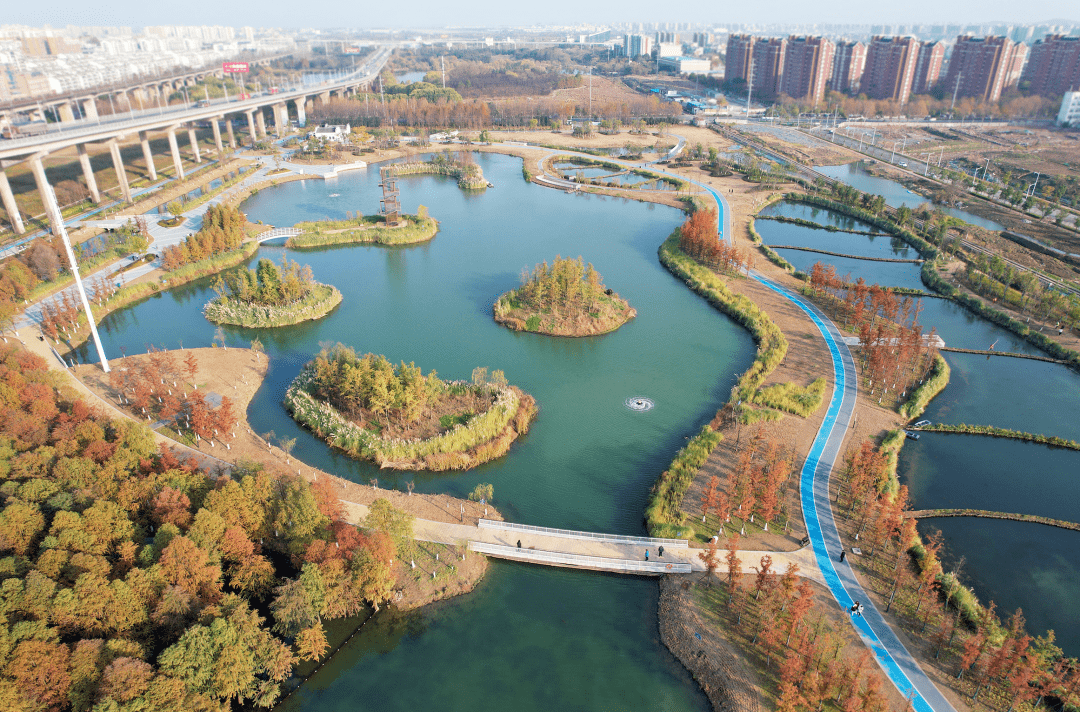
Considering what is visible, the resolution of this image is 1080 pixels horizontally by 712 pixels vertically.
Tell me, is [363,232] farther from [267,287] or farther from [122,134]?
[122,134]

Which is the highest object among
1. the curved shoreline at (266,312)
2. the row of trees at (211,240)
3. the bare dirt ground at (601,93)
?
the bare dirt ground at (601,93)

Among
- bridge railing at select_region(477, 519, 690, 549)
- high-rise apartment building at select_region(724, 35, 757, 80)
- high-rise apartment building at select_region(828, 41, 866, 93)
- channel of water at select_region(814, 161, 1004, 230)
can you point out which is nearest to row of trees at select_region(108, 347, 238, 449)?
bridge railing at select_region(477, 519, 690, 549)

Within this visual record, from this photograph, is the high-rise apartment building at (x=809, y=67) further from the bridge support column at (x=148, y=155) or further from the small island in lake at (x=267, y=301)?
the small island in lake at (x=267, y=301)

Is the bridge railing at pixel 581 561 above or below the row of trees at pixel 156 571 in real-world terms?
below

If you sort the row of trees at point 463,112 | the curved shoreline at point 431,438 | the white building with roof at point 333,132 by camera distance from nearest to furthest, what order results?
the curved shoreline at point 431,438
the white building with roof at point 333,132
the row of trees at point 463,112

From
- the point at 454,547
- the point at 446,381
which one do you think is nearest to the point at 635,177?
the point at 446,381

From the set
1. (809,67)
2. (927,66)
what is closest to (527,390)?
(809,67)

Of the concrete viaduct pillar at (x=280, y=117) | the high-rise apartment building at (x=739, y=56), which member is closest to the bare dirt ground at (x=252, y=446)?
the concrete viaduct pillar at (x=280, y=117)

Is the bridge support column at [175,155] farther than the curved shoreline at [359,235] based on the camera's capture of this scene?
Yes
